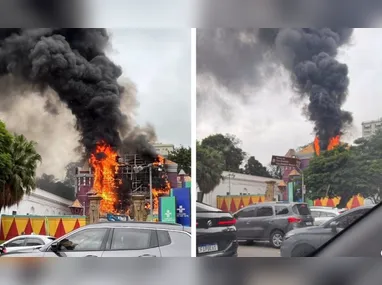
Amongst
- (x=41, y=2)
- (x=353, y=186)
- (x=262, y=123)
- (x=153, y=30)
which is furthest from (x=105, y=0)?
(x=353, y=186)

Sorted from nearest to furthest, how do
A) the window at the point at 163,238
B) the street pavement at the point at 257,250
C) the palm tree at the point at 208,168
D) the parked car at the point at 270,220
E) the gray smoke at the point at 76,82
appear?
the street pavement at the point at 257,250 → the window at the point at 163,238 → the parked car at the point at 270,220 → the palm tree at the point at 208,168 → the gray smoke at the point at 76,82

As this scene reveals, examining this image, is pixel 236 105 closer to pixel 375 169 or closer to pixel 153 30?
pixel 153 30

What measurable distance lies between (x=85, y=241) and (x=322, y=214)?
8.52ft

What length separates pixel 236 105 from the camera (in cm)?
627

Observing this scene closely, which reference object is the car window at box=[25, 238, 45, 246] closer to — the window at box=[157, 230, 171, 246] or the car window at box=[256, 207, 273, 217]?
the window at box=[157, 230, 171, 246]

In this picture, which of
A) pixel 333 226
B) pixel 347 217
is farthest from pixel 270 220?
pixel 347 217

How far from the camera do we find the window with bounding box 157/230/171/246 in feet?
19.6

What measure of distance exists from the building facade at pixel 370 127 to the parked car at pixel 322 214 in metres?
0.92

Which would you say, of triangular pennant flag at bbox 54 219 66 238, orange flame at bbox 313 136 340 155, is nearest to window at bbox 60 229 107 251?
triangular pennant flag at bbox 54 219 66 238

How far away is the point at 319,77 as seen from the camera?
6285mm

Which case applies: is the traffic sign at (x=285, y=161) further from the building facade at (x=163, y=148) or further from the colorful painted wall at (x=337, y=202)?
→ the building facade at (x=163, y=148)

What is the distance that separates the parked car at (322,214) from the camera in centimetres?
601

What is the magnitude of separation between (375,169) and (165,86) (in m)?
2.51

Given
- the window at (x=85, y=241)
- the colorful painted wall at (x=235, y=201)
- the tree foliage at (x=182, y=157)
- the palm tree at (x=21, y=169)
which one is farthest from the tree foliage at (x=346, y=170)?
the palm tree at (x=21, y=169)
